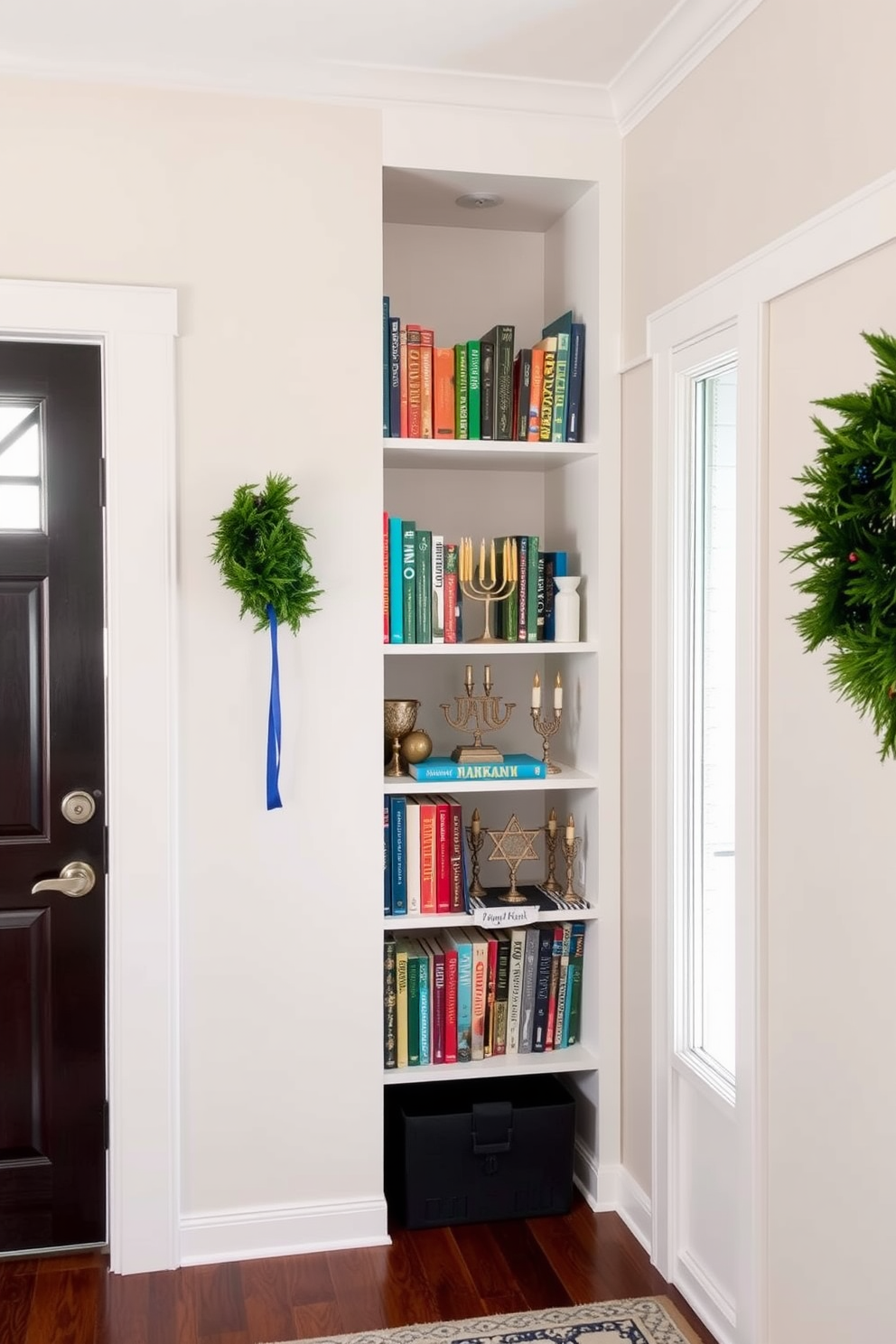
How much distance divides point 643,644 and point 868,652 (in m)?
1.75

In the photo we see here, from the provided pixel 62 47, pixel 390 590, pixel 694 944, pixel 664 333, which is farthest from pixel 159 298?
pixel 694 944

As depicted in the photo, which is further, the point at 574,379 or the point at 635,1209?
the point at 574,379

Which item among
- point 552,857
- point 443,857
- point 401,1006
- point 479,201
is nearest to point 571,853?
point 552,857

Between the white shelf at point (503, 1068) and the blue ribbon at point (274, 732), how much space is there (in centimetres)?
76

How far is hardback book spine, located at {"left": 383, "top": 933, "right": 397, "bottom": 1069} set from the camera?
2.94 m

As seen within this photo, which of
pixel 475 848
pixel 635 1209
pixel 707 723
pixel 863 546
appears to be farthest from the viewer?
pixel 475 848

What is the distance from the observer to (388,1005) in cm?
294

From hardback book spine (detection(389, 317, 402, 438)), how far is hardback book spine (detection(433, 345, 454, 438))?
94mm

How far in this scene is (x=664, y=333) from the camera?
2.66 metres

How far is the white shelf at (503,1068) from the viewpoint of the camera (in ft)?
9.60

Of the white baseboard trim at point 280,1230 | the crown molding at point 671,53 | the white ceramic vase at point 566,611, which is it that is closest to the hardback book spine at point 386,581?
the white ceramic vase at point 566,611

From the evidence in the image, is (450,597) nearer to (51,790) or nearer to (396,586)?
(396,586)

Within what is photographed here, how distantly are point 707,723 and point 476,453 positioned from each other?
924 millimetres

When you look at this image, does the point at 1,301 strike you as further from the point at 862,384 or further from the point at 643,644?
the point at 862,384
